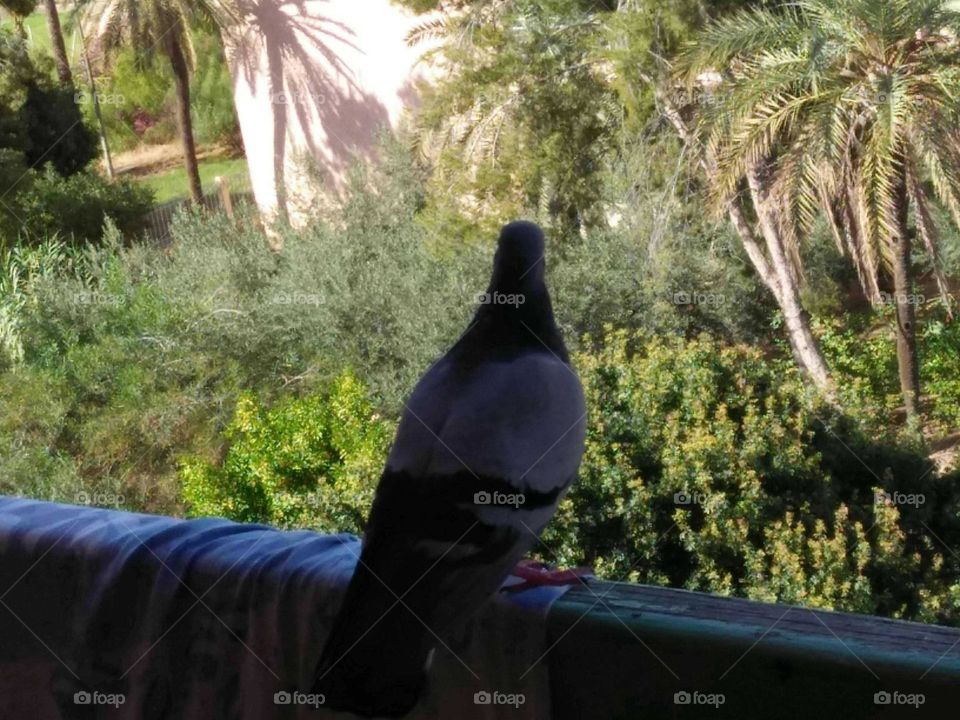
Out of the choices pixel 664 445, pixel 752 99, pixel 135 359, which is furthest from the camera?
pixel 135 359

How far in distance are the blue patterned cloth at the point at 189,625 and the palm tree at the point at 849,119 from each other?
5034 millimetres

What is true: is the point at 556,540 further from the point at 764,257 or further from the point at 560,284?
the point at 764,257

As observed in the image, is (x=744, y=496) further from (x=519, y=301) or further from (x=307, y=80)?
(x=307, y=80)

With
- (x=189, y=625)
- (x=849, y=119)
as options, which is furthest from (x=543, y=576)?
(x=849, y=119)

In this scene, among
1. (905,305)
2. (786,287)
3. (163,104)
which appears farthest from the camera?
(163,104)

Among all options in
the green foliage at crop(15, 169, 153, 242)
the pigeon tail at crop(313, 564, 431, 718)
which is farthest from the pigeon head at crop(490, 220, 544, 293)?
the green foliage at crop(15, 169, 153, 242)

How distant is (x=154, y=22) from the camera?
34.3ft

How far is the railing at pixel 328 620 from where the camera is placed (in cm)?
90

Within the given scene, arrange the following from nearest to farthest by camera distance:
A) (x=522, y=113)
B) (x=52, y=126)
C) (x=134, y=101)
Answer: (x=522, y=113) < (x=52, y=126) < (x=134, y=101)

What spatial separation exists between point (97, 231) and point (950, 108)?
8.04m

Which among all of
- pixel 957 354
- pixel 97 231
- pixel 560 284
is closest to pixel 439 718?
pixel 560 284

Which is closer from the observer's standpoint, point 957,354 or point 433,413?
point 433,413

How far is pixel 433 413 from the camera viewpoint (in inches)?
47.3

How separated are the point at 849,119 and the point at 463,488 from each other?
5.33 metres
